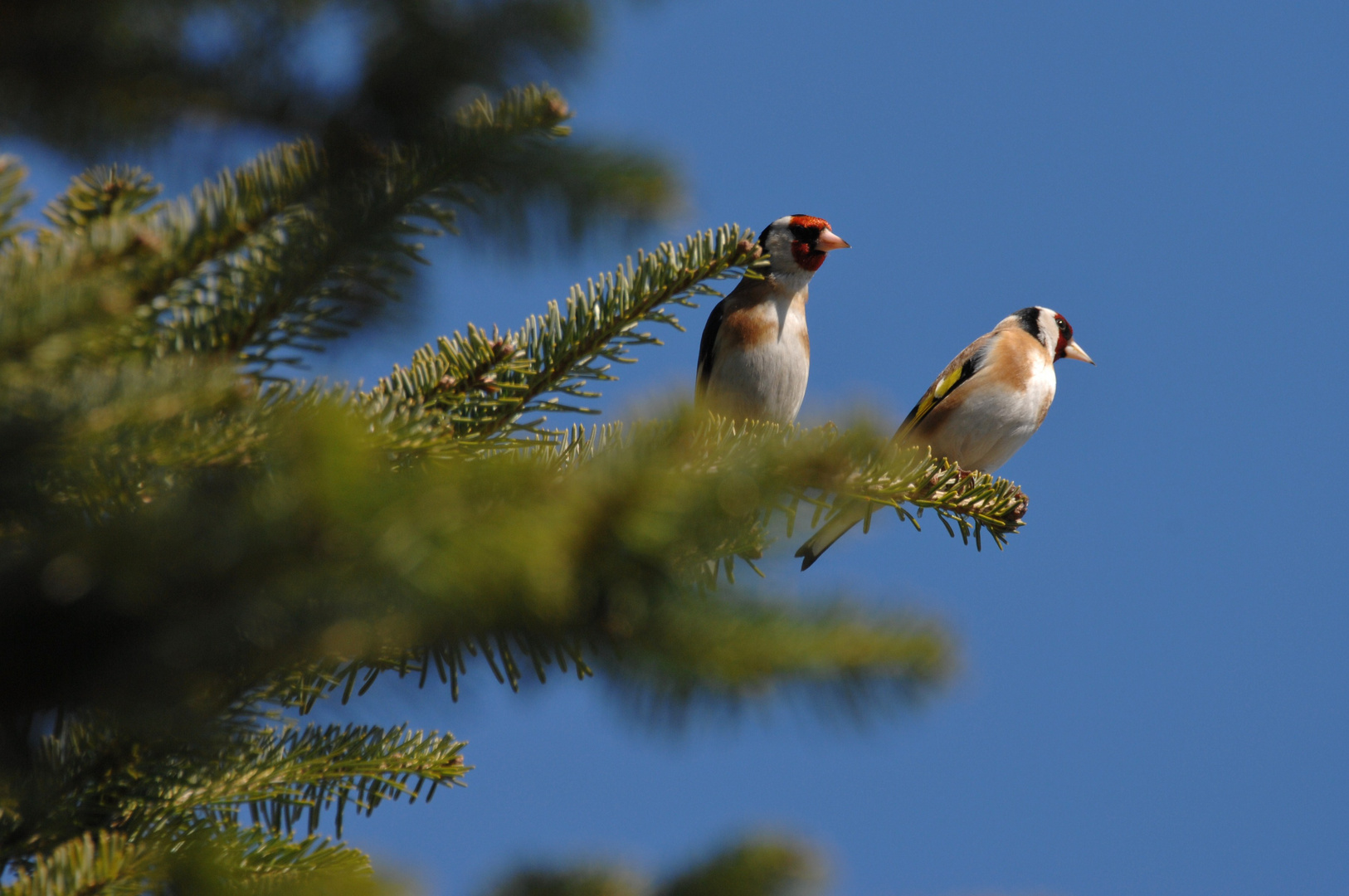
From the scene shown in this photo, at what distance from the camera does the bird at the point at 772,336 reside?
5.01m

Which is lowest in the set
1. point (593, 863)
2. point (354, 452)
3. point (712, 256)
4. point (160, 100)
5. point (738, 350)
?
point (593, 863)

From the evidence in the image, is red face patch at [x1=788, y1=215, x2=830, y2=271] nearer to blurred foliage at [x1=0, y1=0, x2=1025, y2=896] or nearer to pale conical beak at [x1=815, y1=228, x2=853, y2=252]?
pale conical beak at [x1=815, y1=228, x2=853, y2=252]

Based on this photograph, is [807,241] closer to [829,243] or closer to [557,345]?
[829,243]

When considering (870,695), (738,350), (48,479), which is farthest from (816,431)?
(738,350)

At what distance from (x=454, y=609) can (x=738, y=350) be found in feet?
13.9

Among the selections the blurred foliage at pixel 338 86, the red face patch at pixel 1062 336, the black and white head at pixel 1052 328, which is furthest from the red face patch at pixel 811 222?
the blurred foliage at pixel 338 86

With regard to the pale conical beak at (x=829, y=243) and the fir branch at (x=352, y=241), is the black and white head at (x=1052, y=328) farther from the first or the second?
the fir branch at (x=352, y=241)

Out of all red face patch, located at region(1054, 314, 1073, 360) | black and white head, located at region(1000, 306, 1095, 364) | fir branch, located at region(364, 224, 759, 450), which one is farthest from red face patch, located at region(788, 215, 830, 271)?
fir branch, located at region(364, 224, 759, 450)

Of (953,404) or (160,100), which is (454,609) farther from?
(953,404)

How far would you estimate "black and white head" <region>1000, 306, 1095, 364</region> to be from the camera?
6.86 metres

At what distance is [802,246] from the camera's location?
17.1 feet

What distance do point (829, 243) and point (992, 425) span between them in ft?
4.29

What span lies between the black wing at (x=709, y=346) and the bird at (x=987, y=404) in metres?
1.15

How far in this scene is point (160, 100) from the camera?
4.97ft
